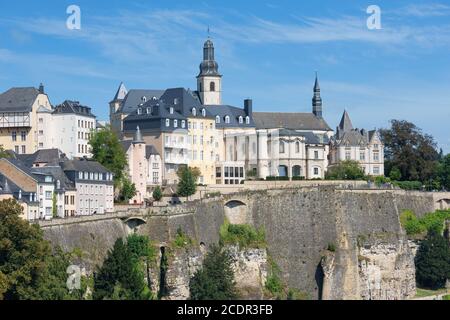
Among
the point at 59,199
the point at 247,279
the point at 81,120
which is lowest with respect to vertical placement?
the point at 247,279

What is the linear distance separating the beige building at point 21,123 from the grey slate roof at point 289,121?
2262 cm

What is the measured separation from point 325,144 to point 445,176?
39.3 ft

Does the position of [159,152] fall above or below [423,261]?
above

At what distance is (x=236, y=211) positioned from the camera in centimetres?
8781

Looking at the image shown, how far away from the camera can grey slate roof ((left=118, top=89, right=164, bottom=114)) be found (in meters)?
108

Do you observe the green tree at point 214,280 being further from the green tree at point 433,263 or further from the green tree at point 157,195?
the green tree at point 433,263

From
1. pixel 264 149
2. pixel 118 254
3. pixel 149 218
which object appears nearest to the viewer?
pixel 118 254

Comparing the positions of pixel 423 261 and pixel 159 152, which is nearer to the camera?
pixel 423 261

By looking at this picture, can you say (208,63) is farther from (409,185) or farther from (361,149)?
A: (409,185)

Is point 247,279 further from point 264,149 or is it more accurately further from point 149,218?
point 264,149

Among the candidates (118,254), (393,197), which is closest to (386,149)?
(393,197)

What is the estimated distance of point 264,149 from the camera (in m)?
105

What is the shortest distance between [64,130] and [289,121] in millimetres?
26286

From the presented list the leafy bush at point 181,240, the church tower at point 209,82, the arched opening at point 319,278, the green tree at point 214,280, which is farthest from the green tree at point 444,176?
the leafy bush at point 181,240
